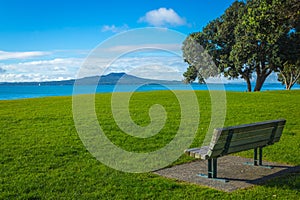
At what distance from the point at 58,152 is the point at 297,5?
10.4 metres

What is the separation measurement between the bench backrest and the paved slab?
54 centimetres

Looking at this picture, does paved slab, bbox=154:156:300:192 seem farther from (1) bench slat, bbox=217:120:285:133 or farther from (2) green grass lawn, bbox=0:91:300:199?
(1) bench slat, bbox=217:120:285:133

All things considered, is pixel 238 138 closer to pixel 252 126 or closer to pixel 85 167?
pixel 252 126

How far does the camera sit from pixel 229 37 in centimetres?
4047

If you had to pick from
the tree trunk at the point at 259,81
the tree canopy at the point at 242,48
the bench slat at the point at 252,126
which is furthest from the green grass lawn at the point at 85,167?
Result: the tree trunk at the point at 259,81

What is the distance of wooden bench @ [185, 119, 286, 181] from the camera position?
658cm

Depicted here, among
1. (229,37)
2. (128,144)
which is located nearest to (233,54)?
(229,37)

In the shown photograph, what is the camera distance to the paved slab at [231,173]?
270 inches

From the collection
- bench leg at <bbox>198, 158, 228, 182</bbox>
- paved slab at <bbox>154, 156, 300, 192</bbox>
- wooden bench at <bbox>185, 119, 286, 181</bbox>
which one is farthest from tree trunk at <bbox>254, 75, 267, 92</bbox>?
bench leg at <bbox>198, 158, 228, 182</bbox>

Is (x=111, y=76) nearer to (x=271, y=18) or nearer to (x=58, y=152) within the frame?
(x=58, y=152)

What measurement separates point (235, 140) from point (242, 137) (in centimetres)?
23

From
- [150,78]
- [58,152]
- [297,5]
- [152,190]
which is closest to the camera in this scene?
[152,190]

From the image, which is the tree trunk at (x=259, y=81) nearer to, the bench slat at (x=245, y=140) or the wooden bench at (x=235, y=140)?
the wooden bench at (x=235, y=140)

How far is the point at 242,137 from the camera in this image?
7.07 meters
